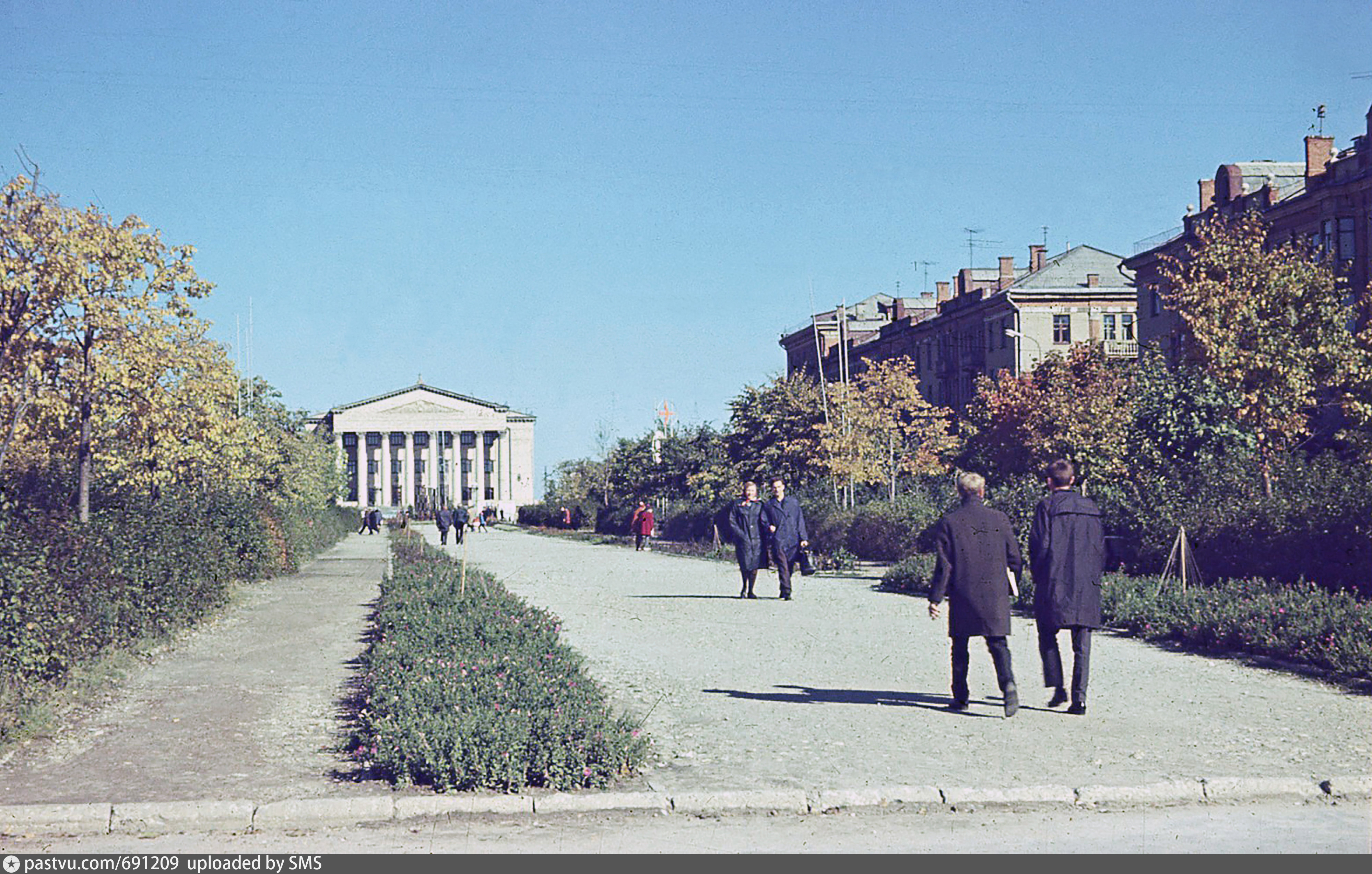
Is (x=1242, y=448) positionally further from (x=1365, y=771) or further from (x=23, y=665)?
(x=23, y=665)

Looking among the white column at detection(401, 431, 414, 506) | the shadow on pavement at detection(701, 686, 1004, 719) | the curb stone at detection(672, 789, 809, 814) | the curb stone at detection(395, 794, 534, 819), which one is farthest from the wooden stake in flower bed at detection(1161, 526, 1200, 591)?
the white column at detection(401, 431, 414, 506)

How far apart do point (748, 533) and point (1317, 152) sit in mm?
43020

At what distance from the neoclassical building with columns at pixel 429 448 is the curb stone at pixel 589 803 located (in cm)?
14615

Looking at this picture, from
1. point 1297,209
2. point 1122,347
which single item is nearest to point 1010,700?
point 1297,209

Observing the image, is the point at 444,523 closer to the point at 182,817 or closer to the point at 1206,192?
the point at 1206,192

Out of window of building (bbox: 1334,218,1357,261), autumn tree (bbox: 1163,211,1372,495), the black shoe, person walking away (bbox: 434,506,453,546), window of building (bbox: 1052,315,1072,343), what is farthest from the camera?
window of building (bbox: 1052,315,1072,343)

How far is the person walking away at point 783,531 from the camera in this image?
2045 cm

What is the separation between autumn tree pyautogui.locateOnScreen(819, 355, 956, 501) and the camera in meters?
42.8

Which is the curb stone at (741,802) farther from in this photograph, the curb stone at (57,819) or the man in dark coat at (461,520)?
the man in dark coat at (461,520)

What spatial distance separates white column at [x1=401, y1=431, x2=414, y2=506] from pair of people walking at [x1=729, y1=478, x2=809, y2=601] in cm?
13816

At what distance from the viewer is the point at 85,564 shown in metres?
11.4

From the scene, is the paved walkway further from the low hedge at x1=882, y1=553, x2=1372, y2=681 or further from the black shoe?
the low hedge at x1=882, y1=553, x2=1372, y2=681

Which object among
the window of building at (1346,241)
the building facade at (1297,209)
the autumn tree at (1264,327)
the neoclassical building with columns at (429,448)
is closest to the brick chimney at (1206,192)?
the building facade at (1297,209)
